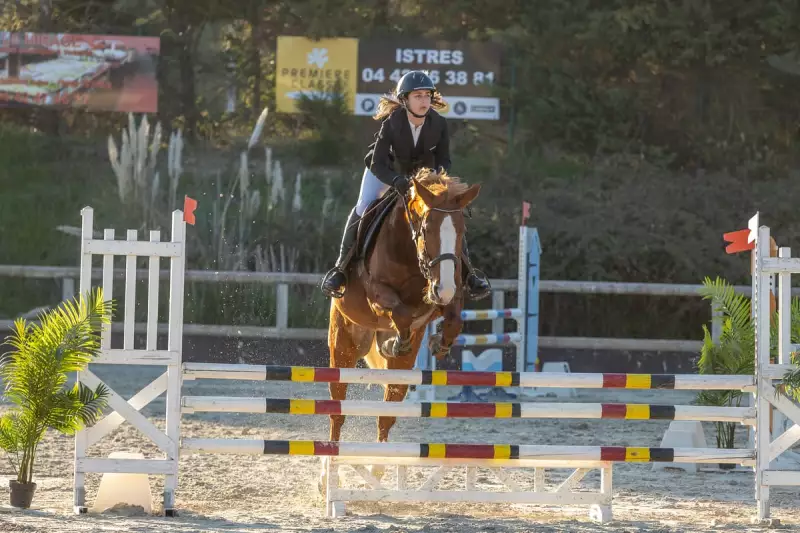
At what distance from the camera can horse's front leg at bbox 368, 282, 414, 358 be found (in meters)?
5.82

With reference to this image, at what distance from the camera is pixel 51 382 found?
5.41 metres

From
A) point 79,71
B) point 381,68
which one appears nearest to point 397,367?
point 381,68

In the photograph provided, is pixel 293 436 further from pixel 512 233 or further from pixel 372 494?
pixel 512 233

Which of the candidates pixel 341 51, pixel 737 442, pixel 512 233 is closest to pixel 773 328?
pixel 737 442

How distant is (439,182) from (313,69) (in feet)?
37.9

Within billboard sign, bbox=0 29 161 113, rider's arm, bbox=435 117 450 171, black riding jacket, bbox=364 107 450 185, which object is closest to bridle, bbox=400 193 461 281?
black riding jacket, bbox=364 107 450 185

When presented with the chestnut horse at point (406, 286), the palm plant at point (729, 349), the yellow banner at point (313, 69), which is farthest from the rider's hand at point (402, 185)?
the yellow banner at point (313, 69)

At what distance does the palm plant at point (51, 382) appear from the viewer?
5387 mm

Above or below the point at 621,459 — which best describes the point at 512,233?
above

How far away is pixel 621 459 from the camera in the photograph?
5500 millimetres

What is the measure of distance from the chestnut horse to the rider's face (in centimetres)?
44

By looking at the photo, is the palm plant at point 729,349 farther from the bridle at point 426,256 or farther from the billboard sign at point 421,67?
the billboard sign at point 421,67

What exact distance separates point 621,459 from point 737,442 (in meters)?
3.23

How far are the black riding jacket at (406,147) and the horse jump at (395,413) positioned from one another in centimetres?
120
